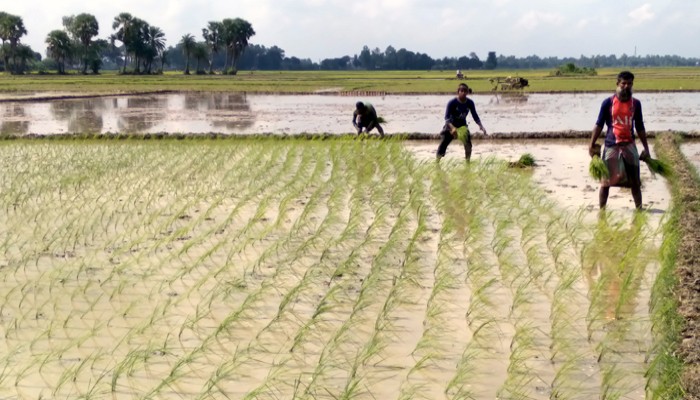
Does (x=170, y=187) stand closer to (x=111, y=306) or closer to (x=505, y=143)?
(x=111, y=306)

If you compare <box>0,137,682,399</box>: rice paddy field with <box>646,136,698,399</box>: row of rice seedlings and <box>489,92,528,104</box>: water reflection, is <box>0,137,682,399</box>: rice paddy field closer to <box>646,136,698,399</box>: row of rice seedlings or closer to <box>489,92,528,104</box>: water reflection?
<box>646,136,698,399</box>: row of rice seedlings

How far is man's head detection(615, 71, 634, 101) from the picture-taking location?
4820mm

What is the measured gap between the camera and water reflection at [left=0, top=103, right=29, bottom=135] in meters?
12.3

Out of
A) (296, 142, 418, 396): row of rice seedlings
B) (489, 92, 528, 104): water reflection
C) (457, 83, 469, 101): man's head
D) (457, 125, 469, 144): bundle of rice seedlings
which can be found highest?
(489, 92, 528, 104): water reflection

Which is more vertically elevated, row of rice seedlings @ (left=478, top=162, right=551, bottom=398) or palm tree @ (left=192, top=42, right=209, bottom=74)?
palm tree @ (left=192, top=42, right=209, bottom=74)

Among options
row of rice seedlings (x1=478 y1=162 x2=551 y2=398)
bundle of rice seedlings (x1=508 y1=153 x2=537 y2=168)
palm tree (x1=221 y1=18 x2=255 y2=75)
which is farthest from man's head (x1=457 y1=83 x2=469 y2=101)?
palm tree (x1=221 y1=18 x2=255 y2=75)

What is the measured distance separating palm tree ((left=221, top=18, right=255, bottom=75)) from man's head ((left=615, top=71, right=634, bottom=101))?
58.2m

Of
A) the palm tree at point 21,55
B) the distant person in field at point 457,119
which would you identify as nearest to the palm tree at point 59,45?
the palm tree at point 21,55

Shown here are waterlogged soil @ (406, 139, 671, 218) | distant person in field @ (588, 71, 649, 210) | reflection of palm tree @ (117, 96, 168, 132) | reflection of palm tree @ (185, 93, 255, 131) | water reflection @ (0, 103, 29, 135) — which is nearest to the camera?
distant person in field @ (588, 71, 649, 210)

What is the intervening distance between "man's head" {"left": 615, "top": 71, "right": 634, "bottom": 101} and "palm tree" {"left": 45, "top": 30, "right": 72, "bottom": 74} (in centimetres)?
5543

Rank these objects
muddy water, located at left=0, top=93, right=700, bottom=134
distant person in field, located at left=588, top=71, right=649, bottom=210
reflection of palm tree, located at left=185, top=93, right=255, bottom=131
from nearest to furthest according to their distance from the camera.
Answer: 1. distant person in field, located at left=588, top=71, right=649, bottom=210
2. muddy water, located at left=0, top=93, right=700, bottom=134
3. reflection of palm tree, located at left=185, top=93, right=255, bottom=131

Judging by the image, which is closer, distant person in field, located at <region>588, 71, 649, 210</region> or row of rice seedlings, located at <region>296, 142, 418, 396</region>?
row of rice seedlings, located at <region>296, 142, 418, 396</region>

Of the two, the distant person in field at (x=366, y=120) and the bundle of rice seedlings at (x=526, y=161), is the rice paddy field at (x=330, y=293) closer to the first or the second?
the bundle of rice seedlings at (x=526, y=161)

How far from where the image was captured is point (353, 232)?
457 centimetres
